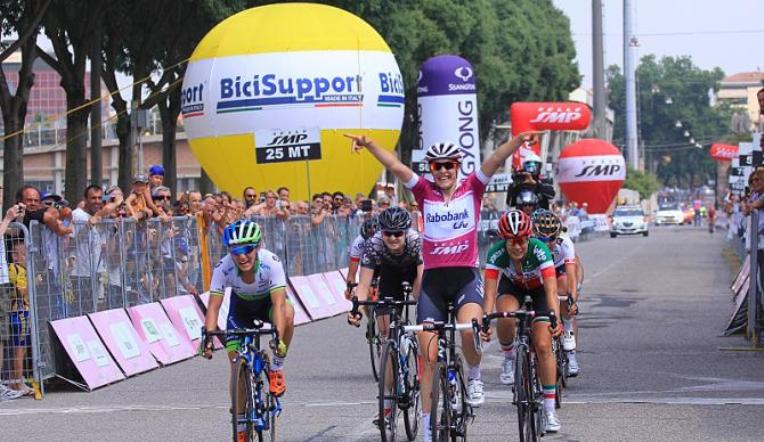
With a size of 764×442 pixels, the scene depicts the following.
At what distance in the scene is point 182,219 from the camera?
70.2 feet

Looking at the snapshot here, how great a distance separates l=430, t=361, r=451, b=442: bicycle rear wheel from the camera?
34.5ft

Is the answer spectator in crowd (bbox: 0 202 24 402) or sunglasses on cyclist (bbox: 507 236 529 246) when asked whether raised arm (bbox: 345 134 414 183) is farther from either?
spectator in crowd (bbox: 0 202 24 402)

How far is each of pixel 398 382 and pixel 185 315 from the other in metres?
8.96

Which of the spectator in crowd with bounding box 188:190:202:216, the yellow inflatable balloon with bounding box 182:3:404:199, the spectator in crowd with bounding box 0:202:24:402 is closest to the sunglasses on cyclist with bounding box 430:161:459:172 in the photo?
the spectator in crowd with bounding box 0:202:24:402

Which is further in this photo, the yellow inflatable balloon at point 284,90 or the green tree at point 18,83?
the yellow inflatable balloon at point 284,90

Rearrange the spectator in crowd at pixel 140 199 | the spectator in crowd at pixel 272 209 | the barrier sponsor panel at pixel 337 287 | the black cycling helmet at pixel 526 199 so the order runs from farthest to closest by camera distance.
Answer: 1. the barrier sponsor panel at pixel 337 287
2. the spectator in crowd at pixel 272 209
3. the spectator in crowd at pixel 140 199
4. the black cycling helmet at pixel 526 199

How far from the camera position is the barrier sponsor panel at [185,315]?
20.1 metres

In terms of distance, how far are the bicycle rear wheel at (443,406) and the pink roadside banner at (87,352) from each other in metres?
6.84

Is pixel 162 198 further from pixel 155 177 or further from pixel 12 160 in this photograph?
pixel 12 160

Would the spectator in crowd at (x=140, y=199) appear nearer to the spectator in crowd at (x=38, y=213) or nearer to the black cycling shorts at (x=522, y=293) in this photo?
the spectator in crowd at (x=38, y=213)

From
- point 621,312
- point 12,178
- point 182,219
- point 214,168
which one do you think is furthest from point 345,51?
point 182,219

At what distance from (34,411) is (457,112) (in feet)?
77.8

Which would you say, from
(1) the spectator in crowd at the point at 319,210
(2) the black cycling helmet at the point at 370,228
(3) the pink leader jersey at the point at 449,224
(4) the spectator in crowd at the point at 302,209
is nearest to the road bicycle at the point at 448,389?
(3) the pink leader jersey at the point at 449,224

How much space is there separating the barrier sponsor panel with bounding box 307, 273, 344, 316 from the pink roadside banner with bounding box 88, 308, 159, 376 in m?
8.43
